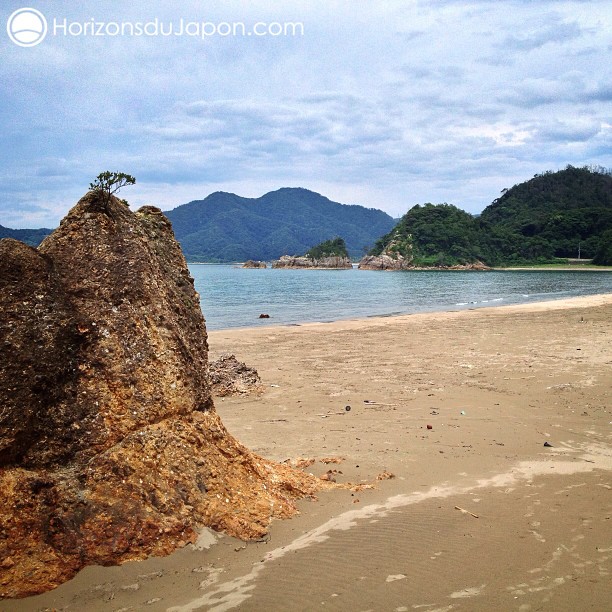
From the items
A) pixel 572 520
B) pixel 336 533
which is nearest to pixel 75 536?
pixel 336 533

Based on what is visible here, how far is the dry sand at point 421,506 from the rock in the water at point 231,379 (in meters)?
0.36

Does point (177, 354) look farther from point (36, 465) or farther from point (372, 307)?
point (372, 307)

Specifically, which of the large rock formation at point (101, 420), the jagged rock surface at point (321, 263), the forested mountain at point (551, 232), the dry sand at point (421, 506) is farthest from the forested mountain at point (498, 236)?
the large rock formation at point (101, 420)

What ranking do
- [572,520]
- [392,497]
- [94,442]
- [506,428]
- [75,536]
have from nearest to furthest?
[75,536] → [94,442] → [572,520] → [392,497] → [506,428]

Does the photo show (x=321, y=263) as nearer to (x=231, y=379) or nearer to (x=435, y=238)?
(x=435, y=238)

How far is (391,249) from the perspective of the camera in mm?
165875

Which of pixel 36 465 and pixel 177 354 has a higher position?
pixel 177 354

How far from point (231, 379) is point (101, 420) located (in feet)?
23.1

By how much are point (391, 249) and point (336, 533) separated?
16384cm

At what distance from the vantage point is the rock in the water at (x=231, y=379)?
36.3 ft

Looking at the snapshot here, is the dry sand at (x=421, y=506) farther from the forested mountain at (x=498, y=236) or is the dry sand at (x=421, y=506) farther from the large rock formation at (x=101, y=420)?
the forested mountain at (x=498, y=236)

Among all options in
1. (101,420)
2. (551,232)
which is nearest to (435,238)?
(551,232)

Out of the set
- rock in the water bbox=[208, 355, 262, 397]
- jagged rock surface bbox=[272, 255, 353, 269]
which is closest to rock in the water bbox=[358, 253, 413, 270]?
jagged rock surface bbox=[272, 255, 353, 269]

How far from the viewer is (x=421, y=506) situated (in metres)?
5.52
